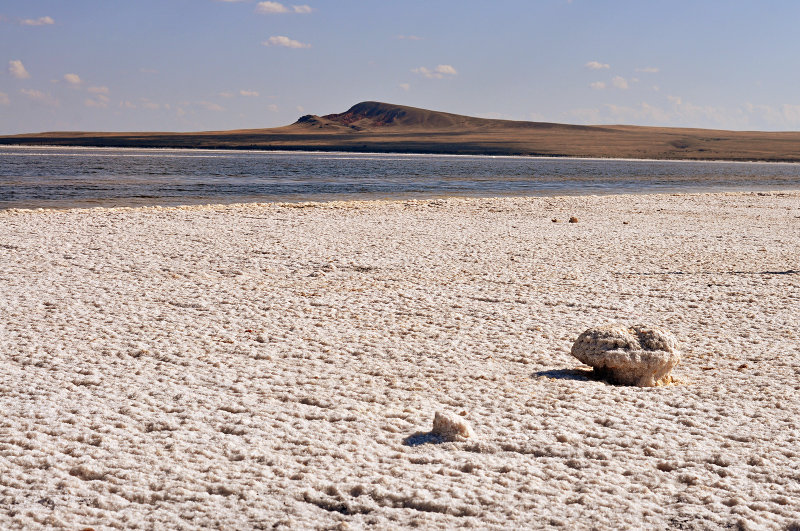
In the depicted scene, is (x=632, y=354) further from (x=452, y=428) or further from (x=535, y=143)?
(x=535, y=143)

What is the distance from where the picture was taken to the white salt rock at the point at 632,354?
555 cm

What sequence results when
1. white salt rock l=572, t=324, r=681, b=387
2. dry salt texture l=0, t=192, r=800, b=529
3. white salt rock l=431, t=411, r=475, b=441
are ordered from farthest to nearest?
white salt rock l=572, t=324, r=681, b=387 < white salt rock l=431, t=411, r=475, b=441 < dry salt texture l=0, t=192, r=800, b=529

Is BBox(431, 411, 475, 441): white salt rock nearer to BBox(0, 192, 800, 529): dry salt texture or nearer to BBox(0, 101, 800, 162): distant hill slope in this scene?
BBox(0, 192, 800, 529): dry salt texture

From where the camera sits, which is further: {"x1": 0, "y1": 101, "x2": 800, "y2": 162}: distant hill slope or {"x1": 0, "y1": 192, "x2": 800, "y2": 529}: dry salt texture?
{"x1": 0, "y1": 101, "x2": 800, "y2": 162}: distant hill slope

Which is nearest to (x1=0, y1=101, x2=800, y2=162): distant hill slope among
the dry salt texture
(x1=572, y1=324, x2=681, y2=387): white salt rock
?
the dry salt texture

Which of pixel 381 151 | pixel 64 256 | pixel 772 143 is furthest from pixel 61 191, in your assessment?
pixel 772 143

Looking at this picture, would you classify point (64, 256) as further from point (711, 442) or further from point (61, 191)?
point (61, 191)

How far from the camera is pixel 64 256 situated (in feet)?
35.2

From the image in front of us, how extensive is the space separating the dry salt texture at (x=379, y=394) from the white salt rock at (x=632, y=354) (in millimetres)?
141

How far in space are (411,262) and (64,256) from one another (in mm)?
4880

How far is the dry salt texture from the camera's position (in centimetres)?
370

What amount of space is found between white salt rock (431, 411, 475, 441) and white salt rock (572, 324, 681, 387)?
1.61 metres

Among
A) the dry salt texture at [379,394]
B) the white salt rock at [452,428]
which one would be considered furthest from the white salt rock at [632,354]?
the white salt rock at [452,428]

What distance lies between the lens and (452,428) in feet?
14.6
